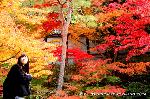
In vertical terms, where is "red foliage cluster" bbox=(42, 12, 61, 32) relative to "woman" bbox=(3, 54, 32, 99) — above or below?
above

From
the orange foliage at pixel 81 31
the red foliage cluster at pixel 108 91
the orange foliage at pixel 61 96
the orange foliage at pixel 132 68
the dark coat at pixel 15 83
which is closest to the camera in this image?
the dark coat at pixel 15 83

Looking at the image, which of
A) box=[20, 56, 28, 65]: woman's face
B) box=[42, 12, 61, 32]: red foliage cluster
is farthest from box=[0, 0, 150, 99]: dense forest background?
box=[20, 56, 28, 65]: woman's face

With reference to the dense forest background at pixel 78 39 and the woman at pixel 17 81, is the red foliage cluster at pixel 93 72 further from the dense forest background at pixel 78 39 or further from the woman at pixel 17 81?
the woman at pixel 17 81

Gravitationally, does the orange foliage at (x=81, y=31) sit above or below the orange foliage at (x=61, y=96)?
above

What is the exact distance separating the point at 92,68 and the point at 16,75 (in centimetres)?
917

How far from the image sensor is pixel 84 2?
556 inches

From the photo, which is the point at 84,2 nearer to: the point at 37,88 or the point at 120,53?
the point at 37,88

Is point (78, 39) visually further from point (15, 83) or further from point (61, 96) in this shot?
point (15, 83)

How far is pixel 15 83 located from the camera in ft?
24.1

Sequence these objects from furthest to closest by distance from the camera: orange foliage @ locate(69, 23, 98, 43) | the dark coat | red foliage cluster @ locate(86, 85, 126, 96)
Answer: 1. orange foliage @ locate(69, 23, 98, 43)
2. red foliage cluster @ locate(86, 85, 126, 96)
3. the dark coat

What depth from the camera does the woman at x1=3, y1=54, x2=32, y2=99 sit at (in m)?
7.28

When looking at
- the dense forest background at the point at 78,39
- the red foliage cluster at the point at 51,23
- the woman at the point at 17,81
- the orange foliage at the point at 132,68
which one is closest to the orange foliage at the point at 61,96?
the dense forest background at the point at 78,39

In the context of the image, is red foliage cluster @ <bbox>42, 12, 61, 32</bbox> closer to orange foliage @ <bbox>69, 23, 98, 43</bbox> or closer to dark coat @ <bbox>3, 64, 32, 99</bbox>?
orange foliage @ <bbox>69, 23, 98, 43</bbox>

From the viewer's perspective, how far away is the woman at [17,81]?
7.28 meters
